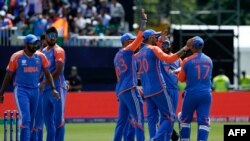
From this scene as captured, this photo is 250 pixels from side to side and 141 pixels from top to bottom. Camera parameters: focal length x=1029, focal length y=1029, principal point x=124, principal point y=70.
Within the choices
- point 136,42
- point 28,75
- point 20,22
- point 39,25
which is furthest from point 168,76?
point 20,22

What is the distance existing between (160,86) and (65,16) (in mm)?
16935

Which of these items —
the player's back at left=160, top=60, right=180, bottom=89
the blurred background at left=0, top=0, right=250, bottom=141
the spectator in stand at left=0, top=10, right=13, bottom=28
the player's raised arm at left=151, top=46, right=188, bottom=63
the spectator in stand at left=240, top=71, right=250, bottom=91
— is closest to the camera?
the player's raised arm at left=151, top=46, right=188, bottom=63

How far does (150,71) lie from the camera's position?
20891mm

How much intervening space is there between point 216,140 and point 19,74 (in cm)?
683

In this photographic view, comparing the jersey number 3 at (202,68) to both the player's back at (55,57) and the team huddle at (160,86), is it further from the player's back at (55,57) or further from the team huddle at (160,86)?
the player's back at (55,57)

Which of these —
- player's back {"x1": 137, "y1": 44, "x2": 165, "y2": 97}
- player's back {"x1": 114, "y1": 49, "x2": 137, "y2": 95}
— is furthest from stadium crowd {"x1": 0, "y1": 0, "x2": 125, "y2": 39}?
player's back {"x1": 137, "y1": 44, "x2": 165, "y2": 97}

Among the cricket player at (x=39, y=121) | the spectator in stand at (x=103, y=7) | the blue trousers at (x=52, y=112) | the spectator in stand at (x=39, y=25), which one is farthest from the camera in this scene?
the spectator in stand at (x=103, y=7)

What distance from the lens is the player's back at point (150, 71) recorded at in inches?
818

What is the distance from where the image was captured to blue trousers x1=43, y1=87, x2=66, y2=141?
21.5 meters

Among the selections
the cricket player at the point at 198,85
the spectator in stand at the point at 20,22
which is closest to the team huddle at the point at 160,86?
the cricket player at the point at 198,85

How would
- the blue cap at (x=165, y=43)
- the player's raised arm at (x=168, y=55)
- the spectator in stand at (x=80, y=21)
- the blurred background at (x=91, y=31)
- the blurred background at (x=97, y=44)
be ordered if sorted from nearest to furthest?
the player's raised arm at (x=168, y=55)
the blue cap at (x=165, y=43)
the blurred background at (x=97, y=44)
the blurred background at (x=91, y=31)
the spectator in stand at (x=80, y=21)

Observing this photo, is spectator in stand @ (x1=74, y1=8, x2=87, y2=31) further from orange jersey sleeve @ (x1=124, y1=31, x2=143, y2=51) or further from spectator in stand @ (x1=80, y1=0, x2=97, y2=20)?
orange jersey sleeve @ (x1=124, y1=31, x2=143, y2=51)

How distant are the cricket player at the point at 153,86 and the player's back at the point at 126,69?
238 mm

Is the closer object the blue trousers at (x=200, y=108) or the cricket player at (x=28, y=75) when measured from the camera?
the cricket player at (x=28, y=75)
